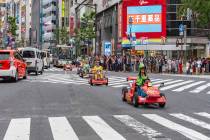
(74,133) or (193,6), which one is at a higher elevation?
(193,6)

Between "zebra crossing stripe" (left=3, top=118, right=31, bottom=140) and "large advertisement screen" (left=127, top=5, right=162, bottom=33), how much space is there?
5097cm

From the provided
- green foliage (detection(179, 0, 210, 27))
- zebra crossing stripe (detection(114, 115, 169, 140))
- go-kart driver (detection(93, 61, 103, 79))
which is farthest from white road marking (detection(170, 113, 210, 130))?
green foliage (detection(179, 0, 210, 27))

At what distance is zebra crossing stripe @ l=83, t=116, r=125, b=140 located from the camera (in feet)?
31.4

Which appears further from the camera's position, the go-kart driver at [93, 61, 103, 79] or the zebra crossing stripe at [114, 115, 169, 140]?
the go-kart driver at [93, 61, 103, 79]

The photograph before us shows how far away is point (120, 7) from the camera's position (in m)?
68.1

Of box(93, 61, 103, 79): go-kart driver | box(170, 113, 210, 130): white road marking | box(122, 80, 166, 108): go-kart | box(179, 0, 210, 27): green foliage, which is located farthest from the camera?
box(179, 0, 210, 27): green foliage

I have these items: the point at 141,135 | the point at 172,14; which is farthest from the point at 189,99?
the point at 172,14

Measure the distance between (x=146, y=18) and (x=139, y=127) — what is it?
5297 centimetres

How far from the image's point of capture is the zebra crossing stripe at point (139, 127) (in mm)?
9914

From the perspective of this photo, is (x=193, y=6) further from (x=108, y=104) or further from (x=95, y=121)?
(x=95, y=121)

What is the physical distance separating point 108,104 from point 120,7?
52746mm

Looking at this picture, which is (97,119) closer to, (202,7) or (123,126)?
(123,126)

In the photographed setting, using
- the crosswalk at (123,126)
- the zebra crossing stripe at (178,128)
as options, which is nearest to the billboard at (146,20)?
the zebra crossing stripe at (178,128)

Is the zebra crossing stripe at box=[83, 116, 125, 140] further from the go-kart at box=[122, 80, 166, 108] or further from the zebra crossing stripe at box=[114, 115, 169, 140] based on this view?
the go-kart at box=[122, 80, 166, 108]
